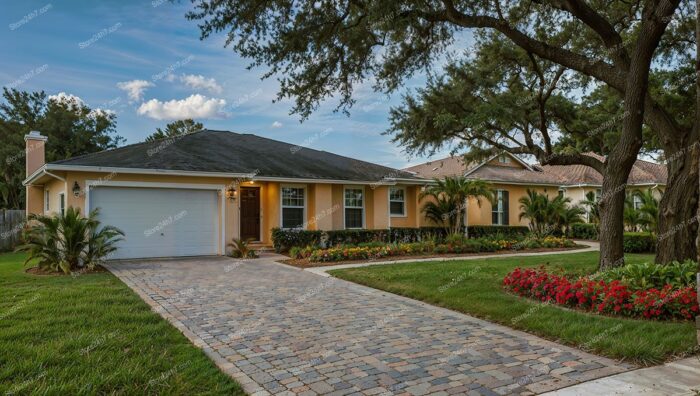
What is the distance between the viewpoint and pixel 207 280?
9539 mm

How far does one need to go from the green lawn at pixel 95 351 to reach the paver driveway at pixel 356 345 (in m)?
0.29

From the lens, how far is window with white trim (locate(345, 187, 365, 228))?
1780 cm

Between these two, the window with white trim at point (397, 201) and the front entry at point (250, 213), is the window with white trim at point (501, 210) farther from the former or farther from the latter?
the front entry at point (250, 213)

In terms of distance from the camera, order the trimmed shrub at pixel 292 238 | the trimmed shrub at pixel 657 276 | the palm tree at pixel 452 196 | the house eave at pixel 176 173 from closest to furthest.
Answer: the trimmed shrub at pixel 657 276 < the house eave at pixel 176 173 < the trimmed shrub at pixel 292 238 < the palm tree at pixel 452 196

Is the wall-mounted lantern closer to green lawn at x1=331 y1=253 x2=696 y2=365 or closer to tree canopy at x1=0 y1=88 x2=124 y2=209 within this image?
green lawn at x1=331 y1=253 x2=696 y2=365

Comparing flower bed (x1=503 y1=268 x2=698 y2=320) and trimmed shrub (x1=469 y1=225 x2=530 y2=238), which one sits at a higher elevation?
trimmed shrub (x1=469 y1=225 x2=530 y2=238)

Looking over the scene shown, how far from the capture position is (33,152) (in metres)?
18.2

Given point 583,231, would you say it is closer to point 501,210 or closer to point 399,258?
point 501,210

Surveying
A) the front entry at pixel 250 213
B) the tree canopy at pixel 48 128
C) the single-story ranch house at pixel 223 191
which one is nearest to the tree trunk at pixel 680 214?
the single-story ranch house at pixel 223 191

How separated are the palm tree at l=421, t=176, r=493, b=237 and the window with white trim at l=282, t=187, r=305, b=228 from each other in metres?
4.99

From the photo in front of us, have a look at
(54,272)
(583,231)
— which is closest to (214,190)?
(54,272)

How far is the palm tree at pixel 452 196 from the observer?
17562mm

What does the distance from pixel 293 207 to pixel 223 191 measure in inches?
118

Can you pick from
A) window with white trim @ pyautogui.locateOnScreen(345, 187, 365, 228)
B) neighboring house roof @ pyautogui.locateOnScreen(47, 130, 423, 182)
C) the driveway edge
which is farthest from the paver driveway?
window with white trim @ pyautogui.locateOnScreen(345, 187, 365, 228)
